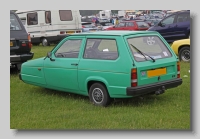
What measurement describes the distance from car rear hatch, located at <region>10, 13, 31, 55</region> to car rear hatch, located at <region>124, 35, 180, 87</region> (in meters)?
4.45

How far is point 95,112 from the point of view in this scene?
6.39 metres

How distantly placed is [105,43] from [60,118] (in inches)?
66.2

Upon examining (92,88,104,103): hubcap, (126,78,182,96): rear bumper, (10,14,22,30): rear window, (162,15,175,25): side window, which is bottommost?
(92,88,104,103): hubcap

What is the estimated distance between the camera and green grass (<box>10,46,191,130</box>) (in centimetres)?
578

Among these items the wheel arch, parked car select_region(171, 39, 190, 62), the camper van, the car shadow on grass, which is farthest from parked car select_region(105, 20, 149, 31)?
the wheel arch

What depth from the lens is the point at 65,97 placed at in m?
7.64

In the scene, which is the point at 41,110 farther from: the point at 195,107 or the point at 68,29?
the point at 68,29

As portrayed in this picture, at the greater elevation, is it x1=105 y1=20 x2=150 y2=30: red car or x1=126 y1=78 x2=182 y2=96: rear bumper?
x1=105 y1=20 x2=150 y2=30: red car

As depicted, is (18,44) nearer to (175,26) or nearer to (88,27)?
(175,26)

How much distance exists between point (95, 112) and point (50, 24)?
14.4 metres

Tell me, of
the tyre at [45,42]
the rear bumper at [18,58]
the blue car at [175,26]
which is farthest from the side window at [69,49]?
the tyre at [45,42]

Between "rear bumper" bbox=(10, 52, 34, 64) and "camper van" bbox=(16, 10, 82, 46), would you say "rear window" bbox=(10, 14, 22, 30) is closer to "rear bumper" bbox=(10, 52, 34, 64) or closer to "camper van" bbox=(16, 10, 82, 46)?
"rear bumper" bbox=(10, 52, 34, 64)

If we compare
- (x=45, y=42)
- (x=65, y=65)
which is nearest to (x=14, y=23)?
(x=65, y=65)

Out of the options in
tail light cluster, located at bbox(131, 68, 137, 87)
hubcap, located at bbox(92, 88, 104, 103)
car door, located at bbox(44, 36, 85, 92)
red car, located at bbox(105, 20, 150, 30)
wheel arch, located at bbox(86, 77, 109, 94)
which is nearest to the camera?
tail light cluster, located at bbox(131, 68, 137, 87)
